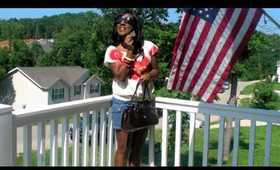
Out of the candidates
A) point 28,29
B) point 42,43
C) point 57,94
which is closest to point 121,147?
point 57,94

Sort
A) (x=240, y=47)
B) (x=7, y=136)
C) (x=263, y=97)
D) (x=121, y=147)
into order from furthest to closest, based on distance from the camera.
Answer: (x=263, y=97)
(x=121, y=147)
(x=7, y=136)
(x=240, y=47)

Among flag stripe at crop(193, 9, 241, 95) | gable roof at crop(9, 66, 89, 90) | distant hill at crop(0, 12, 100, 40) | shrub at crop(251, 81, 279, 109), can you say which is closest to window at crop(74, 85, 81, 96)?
gable roof at crop(9, 66, 89, 90)

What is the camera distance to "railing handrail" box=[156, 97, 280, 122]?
3064mm

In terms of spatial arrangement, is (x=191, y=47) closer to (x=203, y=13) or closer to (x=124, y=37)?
(x=203, y=13)

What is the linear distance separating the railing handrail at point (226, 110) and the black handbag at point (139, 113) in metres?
0.37

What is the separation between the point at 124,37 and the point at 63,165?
1082 millimetres

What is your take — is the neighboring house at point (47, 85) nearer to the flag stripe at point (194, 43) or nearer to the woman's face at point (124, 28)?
the woman's face at point (124, 28)

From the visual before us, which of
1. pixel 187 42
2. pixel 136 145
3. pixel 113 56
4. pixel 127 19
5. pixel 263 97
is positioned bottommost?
pixel 263 97

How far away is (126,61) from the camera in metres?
3.03

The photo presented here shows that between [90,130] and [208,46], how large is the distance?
139 cm

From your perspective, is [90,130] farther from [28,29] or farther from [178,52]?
[28,29]

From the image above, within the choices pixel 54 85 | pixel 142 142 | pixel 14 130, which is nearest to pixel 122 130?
pixel 142 142

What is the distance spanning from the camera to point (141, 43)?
314cm
